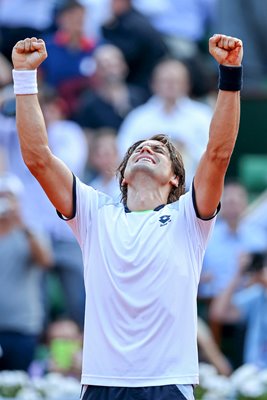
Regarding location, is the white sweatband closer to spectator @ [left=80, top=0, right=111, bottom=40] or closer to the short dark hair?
the short dark hair

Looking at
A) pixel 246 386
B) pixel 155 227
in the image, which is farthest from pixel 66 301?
pixel 155 227

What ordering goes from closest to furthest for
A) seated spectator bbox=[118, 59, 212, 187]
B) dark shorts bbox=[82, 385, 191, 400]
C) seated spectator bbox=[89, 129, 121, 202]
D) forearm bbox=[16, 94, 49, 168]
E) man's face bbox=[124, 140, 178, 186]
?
dark shorts bbox=[82, 385, 191, 400] < forearm bbox=[16, 94, 49, 168] < man's face bbox=[124, 140, 178, 186] < seated spectator bbox=[89, 129, 121, 202] < seated spectator bbox=[118, 59, 212, 187]

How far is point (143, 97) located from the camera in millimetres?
13367

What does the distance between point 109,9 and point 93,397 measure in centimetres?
919

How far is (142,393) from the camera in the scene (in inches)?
216

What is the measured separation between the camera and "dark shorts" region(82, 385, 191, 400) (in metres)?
5.48

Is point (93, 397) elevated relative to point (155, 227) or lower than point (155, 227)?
lower

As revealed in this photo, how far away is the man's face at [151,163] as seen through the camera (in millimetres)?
5836

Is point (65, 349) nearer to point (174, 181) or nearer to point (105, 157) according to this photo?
point (105, 157)

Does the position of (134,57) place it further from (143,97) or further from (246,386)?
(246,386)

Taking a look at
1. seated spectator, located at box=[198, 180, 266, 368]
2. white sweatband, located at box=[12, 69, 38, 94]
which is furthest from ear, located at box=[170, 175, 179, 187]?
seated spectator, located at box=[198, 180, 266, 368]

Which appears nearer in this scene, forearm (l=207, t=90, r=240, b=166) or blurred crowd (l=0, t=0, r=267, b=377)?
forearm (l=207, t=90, r=240, b=166)

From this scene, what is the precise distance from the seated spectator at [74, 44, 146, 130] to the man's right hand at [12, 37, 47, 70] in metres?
6.79

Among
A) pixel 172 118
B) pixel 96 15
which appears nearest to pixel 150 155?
pixel 172 118
